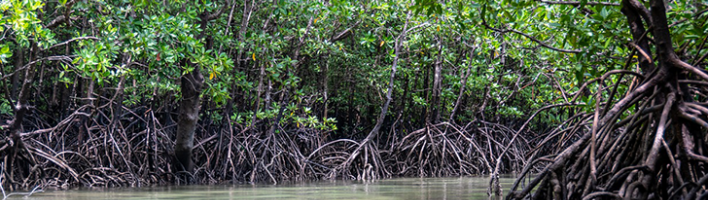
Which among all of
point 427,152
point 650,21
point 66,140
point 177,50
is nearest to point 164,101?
point 66,140

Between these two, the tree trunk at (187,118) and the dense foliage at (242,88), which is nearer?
the dense foliage at (242,88)

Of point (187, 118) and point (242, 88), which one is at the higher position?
point (242, 88)

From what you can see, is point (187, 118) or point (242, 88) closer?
point (187, 118)

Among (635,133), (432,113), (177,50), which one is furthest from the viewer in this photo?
(432,113)

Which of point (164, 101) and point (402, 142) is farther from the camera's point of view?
point (402, 142)

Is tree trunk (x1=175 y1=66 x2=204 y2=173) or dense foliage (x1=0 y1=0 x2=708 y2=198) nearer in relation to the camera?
dense foliage (x1=0 y1=0 x2=708 y2=198)

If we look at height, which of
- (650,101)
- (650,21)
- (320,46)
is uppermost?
(320,46)

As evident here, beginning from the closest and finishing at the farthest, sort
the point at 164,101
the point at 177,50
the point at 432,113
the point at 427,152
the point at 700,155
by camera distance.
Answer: the point at 700,155 → the point at 177,50 → the point at 164,101 → the point at 427,152 → the point at 432,113

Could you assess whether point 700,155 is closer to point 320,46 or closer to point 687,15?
point 687,15

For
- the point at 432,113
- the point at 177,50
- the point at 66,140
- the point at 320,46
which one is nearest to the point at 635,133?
the point at 177,50

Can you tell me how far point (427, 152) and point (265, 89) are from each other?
2.56m

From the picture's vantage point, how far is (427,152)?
11.1 meters

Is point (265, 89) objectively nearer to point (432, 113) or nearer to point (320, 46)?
point (320, 46)

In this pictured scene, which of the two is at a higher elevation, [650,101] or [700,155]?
[650,101]
